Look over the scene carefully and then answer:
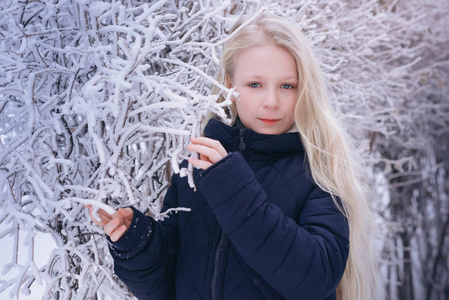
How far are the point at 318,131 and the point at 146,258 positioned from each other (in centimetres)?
69

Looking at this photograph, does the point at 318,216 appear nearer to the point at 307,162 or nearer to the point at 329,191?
the point at 329,191

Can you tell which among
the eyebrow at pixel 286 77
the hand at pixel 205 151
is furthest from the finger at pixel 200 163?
the eyebrow at pixel 286 77

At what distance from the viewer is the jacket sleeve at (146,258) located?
1421 millimetres

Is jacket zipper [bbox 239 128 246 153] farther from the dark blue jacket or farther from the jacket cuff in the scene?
the jacket cuff

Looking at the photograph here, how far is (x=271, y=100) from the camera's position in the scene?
1439mm

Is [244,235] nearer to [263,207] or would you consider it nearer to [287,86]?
[263,207]

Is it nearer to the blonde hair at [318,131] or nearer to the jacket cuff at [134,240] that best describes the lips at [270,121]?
the blonde hair at [318,131]

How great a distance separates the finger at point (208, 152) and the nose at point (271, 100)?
0.28 meters

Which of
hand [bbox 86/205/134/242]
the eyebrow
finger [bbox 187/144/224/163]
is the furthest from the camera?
the eyebrow

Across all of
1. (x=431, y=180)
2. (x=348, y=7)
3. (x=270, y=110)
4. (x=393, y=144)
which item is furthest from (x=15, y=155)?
(x=431, y=180)

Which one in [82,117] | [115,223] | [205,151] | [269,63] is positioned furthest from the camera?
[82,117]

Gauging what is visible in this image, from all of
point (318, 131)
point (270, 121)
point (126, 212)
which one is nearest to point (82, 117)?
point (126, 212)

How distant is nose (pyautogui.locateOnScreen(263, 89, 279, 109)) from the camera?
4.73 ft

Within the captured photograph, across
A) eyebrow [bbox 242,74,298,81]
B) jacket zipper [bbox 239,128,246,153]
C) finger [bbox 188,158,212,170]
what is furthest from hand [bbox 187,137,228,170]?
eyebrow [bbox 242,74,298,81]
